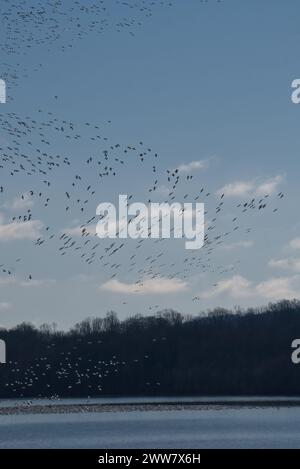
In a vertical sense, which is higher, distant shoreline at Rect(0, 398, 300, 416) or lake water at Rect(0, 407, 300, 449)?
distant shoreline at Rect(0, 398, 300, 416)

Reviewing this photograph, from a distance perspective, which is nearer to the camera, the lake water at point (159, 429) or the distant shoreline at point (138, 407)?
the lake water at point (159, 429)

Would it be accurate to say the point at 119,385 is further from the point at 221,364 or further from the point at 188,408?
the point at 188,408

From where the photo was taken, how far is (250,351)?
14412 cm

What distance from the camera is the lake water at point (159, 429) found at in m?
60.3

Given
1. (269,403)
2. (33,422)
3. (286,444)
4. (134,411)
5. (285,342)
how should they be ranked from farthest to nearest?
1. (285,342)
2. (269,403)
3. (134,411)
4. (33,422)
5. (286,444)

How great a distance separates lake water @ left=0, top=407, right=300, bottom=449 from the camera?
60344mm

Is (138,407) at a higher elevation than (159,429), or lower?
higher

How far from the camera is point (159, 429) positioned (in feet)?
246

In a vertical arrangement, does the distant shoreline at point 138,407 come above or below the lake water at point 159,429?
above

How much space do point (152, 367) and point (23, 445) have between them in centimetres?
8934

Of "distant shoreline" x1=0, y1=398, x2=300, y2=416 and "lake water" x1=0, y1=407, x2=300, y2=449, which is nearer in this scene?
"lake water" x1=0, y1=407, x2=300, y2=449

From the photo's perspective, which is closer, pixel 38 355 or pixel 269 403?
pixel 269 403

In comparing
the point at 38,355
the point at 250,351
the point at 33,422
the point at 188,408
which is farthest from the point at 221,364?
the point at 33,422

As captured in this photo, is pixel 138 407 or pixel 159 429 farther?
pixel 138 407
